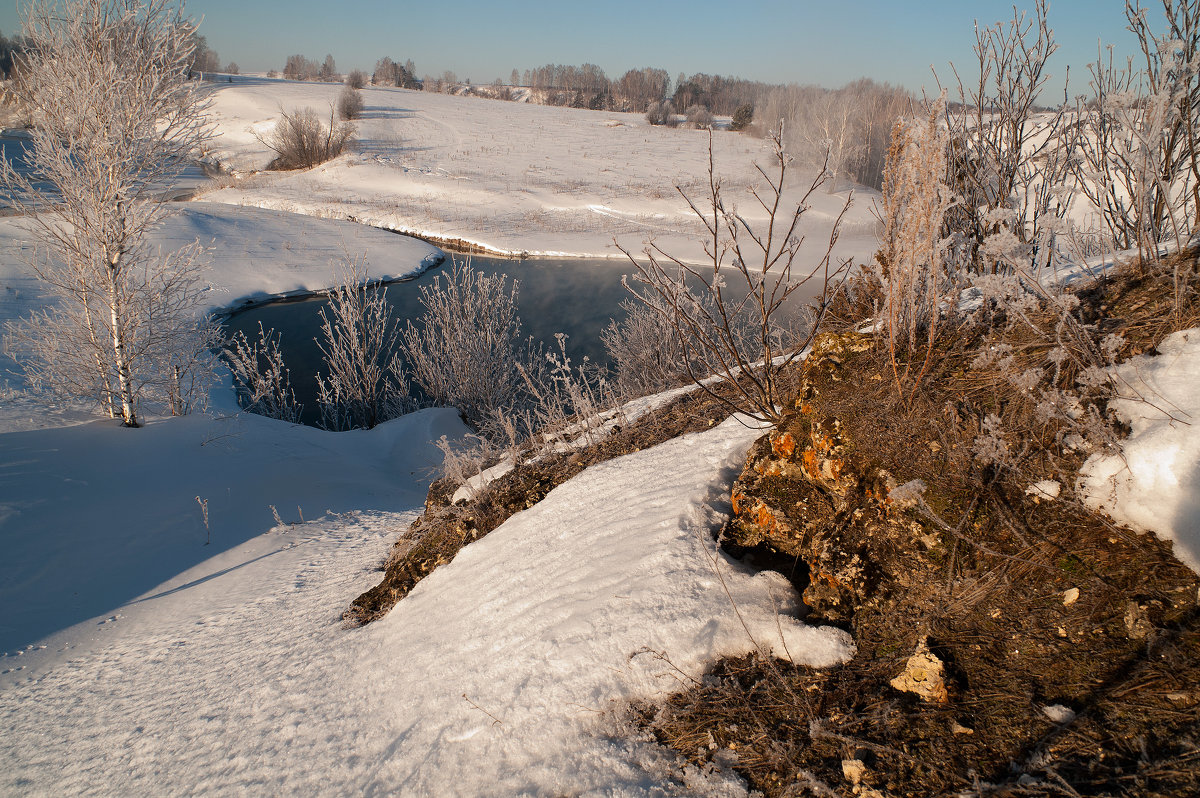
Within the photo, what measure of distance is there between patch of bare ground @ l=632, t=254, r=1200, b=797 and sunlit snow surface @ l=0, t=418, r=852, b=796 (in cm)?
18

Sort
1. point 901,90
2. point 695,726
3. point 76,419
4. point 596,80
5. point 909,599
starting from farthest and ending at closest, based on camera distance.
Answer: point 596,80, point 901,90, point 76,419, point 909,599, point 695,726

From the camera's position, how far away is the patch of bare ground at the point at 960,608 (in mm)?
1356

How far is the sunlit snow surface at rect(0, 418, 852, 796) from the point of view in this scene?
6.40 feet

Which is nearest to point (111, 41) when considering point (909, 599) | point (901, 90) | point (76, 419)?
point (76, 419)

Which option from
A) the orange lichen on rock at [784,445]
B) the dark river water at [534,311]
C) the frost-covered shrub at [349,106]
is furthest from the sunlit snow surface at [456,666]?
the frost-covered shrub at [349,106]

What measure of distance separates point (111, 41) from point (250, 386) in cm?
682

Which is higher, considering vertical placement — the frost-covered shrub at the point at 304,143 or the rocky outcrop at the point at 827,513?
the frost-covered shrub at the point at 304,143

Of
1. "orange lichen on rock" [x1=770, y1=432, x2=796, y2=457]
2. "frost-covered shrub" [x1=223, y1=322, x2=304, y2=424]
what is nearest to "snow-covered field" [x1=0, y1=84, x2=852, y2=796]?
"orange lichen on rock" [x1=770, y1=432, x2=796, y2=457]

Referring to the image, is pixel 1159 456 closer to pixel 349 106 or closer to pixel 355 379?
pixel 355 379

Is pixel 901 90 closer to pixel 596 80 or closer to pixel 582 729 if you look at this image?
pixel 582 729

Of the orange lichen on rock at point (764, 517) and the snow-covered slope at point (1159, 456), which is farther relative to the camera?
the orange lichen on rock at point (764, 517)

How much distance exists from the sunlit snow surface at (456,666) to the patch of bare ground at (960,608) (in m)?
0.18

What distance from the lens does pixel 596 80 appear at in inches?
3063

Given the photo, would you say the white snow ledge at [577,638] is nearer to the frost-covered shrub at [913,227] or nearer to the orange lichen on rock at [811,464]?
the orange lichen on rock at [811,464]
